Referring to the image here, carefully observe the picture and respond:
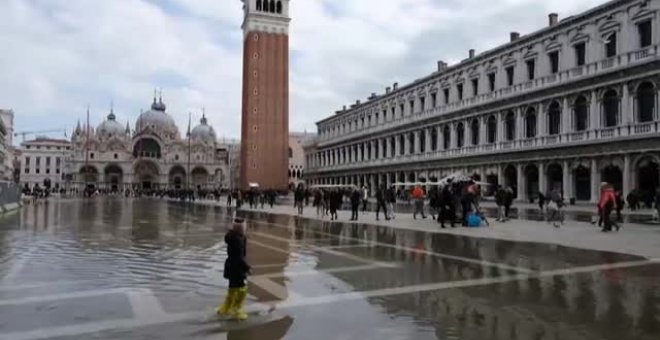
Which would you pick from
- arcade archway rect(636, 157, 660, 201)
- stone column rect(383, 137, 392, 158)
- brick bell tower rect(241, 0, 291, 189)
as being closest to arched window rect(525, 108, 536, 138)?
arcade archway rect(636, 157, 660, 201)

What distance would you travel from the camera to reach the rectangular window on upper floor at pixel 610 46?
40.2 m

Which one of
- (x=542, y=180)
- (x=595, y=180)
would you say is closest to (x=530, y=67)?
(x=542, y=180)

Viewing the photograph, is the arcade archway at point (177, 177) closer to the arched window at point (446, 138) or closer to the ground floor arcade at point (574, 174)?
the ground floor arcade at point (574, 174)

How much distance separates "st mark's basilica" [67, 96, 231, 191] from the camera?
129m

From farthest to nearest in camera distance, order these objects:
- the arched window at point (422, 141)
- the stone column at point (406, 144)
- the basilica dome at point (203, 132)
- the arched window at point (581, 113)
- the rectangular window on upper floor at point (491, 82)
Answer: the basilica dome at point (203, 132) < the stone column at point (406, 144) < the arched window at point (422, 141) < the rectangular window on upper floor at point (491, 82) < the arched window at point (581, 113)

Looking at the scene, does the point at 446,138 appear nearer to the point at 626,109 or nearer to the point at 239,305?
the point at 626,109

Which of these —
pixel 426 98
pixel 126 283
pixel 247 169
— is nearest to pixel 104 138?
pixel 247 169

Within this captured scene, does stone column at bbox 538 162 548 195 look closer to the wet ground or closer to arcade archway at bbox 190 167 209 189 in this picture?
the wet ground

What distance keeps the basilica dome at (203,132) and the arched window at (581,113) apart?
107 meters

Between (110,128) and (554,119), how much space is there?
121m

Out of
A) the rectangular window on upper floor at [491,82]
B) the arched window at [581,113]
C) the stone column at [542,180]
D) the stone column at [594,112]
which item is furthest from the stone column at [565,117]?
the rectangular window on upper floor at [491,82]

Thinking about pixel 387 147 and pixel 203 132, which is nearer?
pixel 387 147

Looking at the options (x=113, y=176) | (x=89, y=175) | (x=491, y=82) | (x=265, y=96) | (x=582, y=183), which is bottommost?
(x=582, y=183)

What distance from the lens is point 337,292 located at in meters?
9.59
